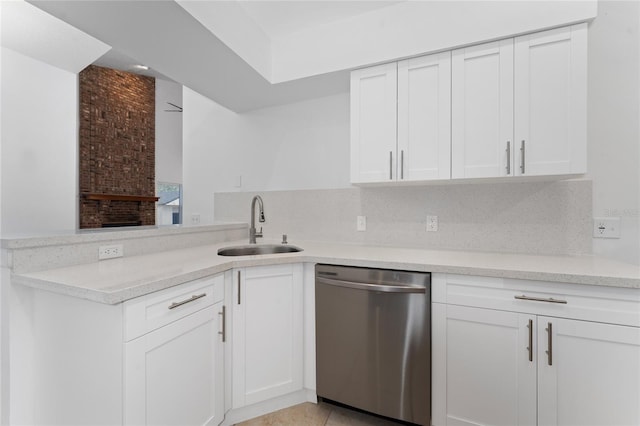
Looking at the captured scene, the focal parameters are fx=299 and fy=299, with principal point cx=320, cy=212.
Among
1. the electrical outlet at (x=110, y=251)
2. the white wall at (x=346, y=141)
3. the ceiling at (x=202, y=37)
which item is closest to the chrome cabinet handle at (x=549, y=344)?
the white wall at (x=346, y=141)

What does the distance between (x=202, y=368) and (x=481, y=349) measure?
4.40ft

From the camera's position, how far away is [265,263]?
5.62ft

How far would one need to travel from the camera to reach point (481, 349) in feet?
4.68

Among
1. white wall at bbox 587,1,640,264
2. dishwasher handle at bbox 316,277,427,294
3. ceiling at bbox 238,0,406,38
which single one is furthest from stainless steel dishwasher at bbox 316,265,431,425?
ceiling at bbox 238,0,406,38

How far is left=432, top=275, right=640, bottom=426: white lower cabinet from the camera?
122 centimetres

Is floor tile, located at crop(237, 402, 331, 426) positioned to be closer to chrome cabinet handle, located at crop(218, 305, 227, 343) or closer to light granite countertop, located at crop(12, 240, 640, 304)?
chrome cabinet handle, located at crop(218, 305, 227, 343)

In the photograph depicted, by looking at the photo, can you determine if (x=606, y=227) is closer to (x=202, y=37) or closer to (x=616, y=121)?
(x=616, y=121)

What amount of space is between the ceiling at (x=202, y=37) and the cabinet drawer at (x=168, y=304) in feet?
4.50

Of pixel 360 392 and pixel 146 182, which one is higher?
pixel 146 182

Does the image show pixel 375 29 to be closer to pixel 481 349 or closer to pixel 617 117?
pixel 617 117

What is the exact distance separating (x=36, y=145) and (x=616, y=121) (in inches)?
206

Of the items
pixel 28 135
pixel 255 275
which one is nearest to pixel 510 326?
pixel 255 275

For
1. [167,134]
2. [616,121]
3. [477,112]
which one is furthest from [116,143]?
[616,121]

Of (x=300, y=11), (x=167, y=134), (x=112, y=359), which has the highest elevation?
(x=167, y=134)
